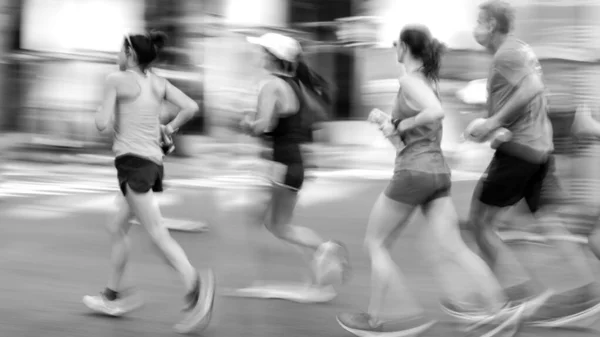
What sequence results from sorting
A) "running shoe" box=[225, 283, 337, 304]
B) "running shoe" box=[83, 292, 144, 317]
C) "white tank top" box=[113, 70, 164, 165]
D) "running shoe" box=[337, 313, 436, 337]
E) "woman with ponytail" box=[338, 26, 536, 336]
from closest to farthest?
"woman with ponytail" box=[338, 26, 536, 336] < "running shoe" box=[337, 313, 436, 337] < "white tank top" box=[113, 70, 164, 165] < "running shoe" box=[83, 292, 144, 317] < "running shoe" box=[225, 283, 337, 304]

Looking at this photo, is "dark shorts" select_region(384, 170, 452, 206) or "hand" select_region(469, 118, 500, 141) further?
"hand" select_region(469, 118, 500, 141)

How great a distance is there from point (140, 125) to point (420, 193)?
1.49 metres

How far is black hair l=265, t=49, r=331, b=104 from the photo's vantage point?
6.90 meters

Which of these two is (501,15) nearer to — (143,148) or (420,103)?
(420,103)

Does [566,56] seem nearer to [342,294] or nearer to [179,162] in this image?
[342,294]

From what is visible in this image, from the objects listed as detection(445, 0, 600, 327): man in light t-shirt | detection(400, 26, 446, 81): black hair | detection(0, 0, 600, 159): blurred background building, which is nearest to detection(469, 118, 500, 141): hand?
detection(445, 0, 600, 327): man in light t-shirt

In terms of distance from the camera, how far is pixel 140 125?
20.2 feet

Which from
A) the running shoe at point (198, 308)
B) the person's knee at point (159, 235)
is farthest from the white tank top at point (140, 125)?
the running shoe at point (198, 308)

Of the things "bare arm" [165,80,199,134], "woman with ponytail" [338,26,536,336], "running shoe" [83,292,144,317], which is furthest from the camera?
"running shoe" [83,292,144,317]

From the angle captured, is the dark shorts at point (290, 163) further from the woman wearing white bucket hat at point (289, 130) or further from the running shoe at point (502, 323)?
the running shoe at point (502, 323)

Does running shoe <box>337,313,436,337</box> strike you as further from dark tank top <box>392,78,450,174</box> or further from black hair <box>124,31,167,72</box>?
black hair <box>124,31,167,72</box>

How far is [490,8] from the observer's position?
626 centimetres

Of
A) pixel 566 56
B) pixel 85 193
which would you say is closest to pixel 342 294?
pixel 566 56

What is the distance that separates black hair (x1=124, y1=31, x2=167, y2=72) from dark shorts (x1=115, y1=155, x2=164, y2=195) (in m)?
0.49
